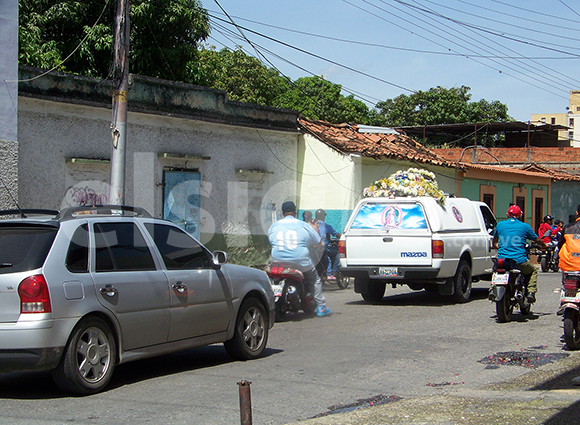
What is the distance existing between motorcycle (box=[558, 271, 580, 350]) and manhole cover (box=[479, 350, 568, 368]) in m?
0.29

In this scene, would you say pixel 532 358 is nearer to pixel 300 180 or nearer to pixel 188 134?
pixel 188 134

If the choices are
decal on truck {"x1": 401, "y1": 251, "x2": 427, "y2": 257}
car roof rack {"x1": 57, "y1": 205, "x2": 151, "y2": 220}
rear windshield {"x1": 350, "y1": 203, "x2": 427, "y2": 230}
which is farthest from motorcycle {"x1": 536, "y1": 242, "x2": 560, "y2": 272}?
car roof rack {"x1": 57, "y1": 205, "x2": 151, "y2": 220}

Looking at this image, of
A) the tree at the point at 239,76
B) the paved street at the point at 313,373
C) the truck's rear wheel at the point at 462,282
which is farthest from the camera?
the tree at the point at 239,76

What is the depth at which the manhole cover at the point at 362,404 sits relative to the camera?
5.88 m

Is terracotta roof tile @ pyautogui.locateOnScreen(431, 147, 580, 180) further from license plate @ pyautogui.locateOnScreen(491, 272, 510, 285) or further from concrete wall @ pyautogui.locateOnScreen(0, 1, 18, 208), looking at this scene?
concrete wall @ pyautogui.locateOnScreen(0, 1, 18, 208)

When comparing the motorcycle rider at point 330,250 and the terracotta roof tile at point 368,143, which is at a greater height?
the terracotta roof tile at point 368,143

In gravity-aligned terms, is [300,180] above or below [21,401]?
above

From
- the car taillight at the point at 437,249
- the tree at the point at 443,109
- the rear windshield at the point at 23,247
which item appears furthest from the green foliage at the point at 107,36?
the tree at the point at 443,109

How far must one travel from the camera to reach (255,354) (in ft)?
26.7

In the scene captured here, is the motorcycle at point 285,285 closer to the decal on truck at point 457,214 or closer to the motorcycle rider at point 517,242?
the motorcycle rider at point 517,242

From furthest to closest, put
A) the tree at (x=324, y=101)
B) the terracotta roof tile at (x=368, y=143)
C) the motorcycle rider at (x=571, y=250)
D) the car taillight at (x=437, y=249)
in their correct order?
the tree at (x=324, y=101) → the terracotta roof tile at (x=368, y=143) → the car taillight at (x=437, y=249) → the motorcycle rider at (x=571, y=250)

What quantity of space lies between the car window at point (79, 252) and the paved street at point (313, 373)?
113 cm

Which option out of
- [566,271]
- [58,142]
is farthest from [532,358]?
[58,142]

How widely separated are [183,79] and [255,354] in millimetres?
18802
